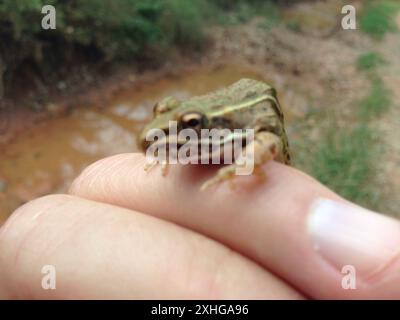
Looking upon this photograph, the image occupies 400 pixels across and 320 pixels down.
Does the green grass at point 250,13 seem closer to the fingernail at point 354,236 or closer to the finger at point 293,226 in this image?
the finger at point 293,226

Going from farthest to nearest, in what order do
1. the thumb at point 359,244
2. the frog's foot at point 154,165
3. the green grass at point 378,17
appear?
the green grass at point 378,17, the frog's foot at point 154,165, the thumb at point 359,244

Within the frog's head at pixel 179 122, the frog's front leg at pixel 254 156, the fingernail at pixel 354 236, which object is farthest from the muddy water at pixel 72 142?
the fingernail at pixel 354 236

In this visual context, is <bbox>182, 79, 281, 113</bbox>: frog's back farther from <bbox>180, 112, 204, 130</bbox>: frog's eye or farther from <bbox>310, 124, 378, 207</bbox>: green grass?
<bbox>310, 124, 378, 207</bbox>: green grass

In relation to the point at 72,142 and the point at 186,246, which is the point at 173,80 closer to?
the point at 72,142

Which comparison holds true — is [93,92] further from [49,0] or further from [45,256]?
[45,256]

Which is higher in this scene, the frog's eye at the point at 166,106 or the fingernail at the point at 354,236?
the frog's eye at the point at 166,106

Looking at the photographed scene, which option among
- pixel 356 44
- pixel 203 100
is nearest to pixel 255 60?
pixel 356 44
